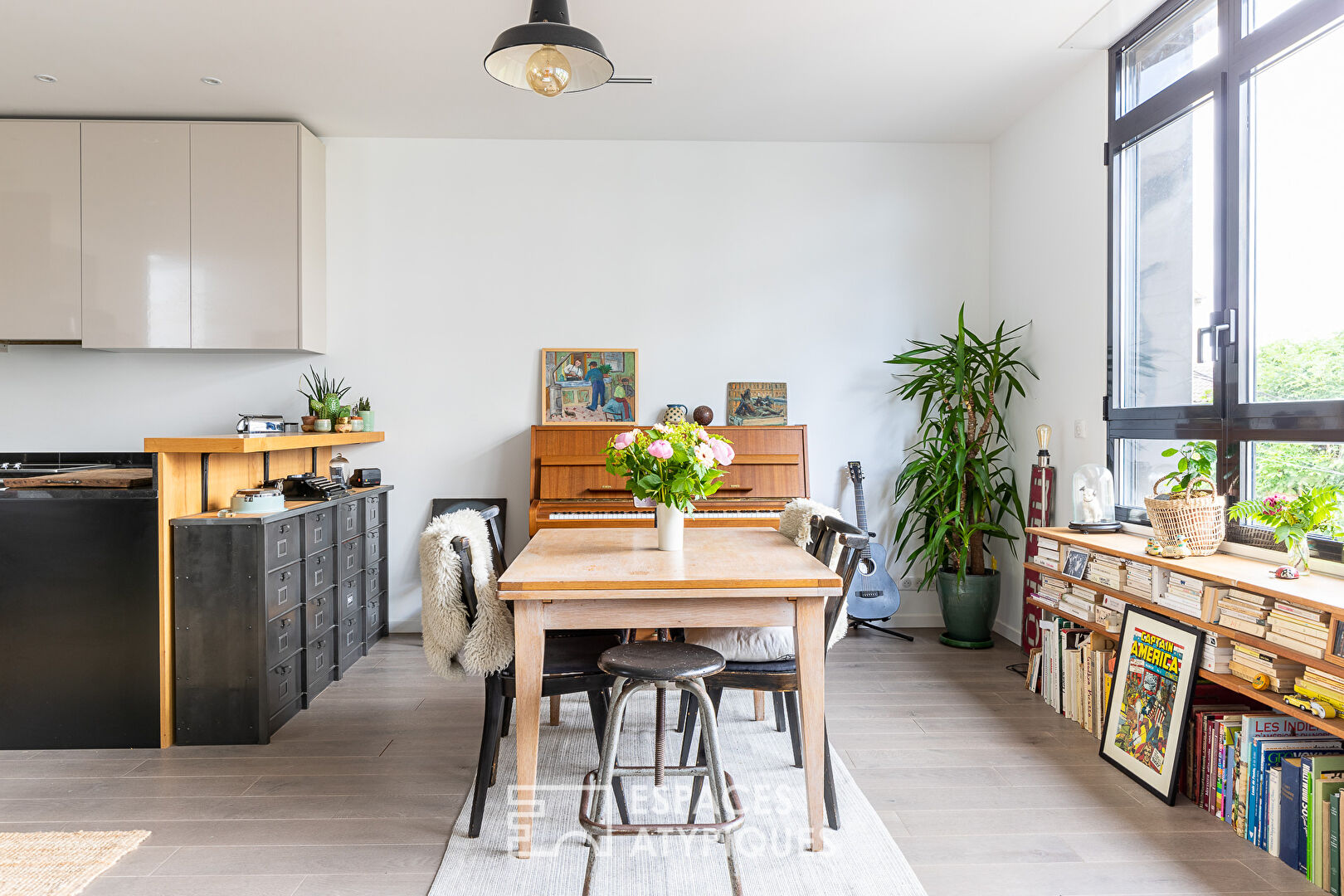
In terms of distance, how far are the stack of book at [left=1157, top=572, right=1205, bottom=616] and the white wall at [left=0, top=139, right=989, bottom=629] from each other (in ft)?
7.28

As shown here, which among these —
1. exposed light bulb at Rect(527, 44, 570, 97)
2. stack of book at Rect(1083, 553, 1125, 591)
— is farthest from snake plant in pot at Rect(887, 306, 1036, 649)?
exposed light bulb at Rect(527, 44, 570, 97)

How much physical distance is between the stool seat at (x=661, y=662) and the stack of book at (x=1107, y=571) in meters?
1.72

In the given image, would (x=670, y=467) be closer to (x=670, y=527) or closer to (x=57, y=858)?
(x=670, y=527)

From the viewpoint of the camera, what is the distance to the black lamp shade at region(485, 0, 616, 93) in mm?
2297

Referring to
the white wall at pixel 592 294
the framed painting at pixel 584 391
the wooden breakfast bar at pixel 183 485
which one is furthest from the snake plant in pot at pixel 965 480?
the wooden breakfast bar at pixel 183 485

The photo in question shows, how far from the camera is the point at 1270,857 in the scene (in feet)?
7.30

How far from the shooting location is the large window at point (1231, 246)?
2.56 meters

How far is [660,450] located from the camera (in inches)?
100

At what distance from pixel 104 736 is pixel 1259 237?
452cm

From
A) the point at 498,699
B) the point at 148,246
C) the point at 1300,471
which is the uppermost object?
the point at 148,246

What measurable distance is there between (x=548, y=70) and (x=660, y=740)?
196 cm

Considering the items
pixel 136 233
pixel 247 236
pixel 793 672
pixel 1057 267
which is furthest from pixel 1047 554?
pixel 136 233

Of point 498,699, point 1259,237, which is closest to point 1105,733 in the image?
Answer: point 1259,237

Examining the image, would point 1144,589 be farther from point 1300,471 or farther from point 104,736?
point 104,736
